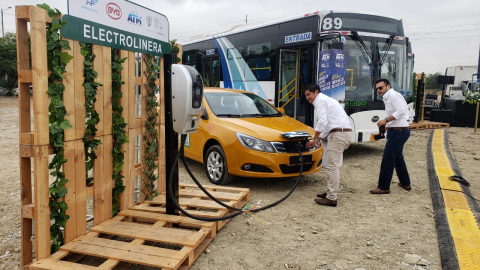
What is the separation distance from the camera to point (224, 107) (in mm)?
6824

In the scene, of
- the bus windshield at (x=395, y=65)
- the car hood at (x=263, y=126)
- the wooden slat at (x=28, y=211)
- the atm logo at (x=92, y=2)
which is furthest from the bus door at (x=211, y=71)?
the wooden slat at (x=28, y=211)

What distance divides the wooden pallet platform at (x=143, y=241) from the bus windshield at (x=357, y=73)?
4.88m

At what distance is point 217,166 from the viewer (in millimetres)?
6238

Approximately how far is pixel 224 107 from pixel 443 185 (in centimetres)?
395

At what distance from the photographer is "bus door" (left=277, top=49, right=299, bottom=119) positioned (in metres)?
9.89

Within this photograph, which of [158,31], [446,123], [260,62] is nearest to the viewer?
[158,31]

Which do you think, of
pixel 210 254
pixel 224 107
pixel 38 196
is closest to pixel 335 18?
pixel 224 107

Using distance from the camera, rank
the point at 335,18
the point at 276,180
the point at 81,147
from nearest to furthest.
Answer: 1. the point at 81,147
2. the point at 276,180
3. the point at 335,18

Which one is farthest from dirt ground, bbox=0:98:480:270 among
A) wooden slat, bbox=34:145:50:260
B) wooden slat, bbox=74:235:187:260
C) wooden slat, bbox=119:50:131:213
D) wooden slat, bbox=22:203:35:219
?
wooden slat, bbox=119:50:131:213

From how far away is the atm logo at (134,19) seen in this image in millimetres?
4066

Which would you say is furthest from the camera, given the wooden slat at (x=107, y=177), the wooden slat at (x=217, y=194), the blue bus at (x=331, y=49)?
the blue bus at (x=331, y=49)

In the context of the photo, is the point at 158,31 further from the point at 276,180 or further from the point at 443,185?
the point at 443,185

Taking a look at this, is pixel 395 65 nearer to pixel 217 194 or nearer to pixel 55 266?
pixel 217 194

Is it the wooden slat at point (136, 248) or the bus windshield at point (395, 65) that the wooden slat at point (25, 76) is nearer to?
the wooden slat at point (136, 248)
